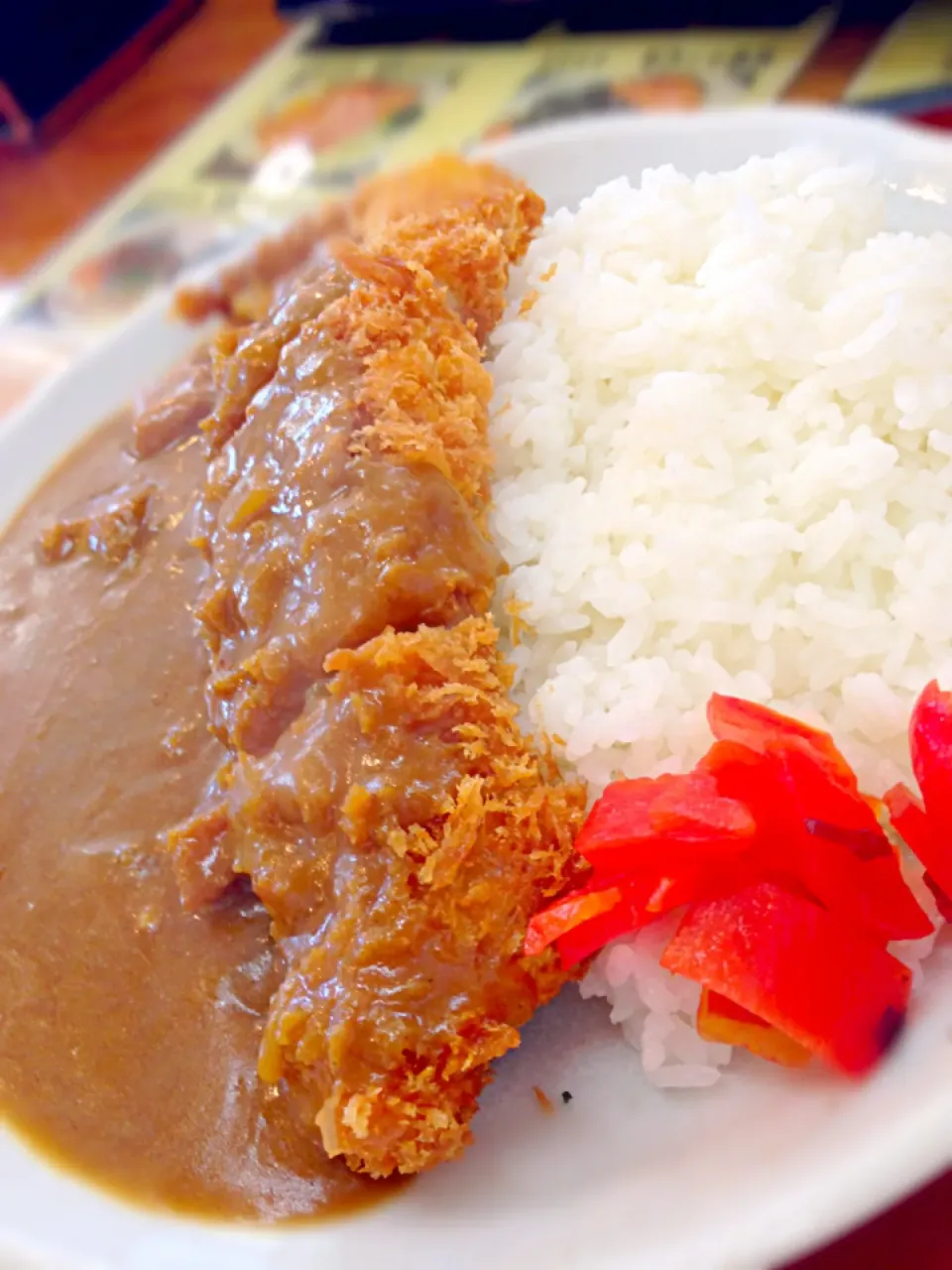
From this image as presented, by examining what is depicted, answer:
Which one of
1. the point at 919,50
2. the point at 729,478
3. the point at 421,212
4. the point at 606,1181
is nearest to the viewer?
the point at 606,1181

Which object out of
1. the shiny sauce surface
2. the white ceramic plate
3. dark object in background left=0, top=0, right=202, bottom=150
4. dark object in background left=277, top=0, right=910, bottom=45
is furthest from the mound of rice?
dark object in background left=0, top=0, right=202, bottom=150

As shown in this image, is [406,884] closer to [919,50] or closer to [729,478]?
[729,478]

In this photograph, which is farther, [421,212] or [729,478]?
[421,212]

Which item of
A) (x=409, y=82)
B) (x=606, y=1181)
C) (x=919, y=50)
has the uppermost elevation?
(x=409, y=82)

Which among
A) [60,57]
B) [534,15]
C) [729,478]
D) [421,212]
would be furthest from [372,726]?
[60,57]

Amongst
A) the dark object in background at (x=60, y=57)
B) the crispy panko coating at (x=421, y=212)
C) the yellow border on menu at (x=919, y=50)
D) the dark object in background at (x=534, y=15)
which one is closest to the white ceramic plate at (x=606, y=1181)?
the crispy panko coating at (x=421, y=212)

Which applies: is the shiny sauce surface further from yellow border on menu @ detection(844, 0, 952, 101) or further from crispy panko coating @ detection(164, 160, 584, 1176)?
yellow border on menu @ detection(844, 0, 952, 101)

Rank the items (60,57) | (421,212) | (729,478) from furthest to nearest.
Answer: (60,57), (421,212), (729,478)

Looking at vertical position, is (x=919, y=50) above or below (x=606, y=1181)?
above

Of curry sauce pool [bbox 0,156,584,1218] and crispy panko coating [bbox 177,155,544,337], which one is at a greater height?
crispy panko coating [bbox 177,155,544,337]
